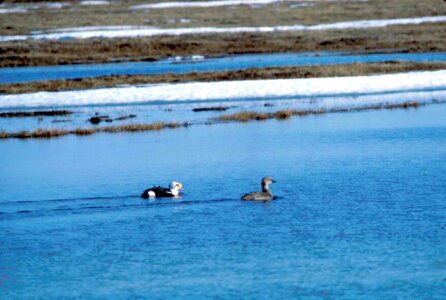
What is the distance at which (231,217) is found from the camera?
16688 mm

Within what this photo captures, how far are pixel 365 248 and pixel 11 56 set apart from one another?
42.9 metres

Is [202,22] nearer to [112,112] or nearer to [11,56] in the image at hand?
[11,56]

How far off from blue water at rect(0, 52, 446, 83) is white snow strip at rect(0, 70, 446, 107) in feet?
20.8

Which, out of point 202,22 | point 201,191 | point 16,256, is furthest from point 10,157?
point 202,22

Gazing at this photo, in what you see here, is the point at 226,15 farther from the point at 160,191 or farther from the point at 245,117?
the point at 160,191

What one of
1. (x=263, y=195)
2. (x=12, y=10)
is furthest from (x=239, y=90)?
(x=12, y=10)

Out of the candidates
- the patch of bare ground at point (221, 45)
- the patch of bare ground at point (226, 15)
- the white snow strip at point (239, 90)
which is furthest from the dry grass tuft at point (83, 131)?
the patch of bare ground at point (226, 15)

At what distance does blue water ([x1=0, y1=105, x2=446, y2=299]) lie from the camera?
13.1 meters

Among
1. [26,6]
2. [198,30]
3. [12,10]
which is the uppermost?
[26,6]

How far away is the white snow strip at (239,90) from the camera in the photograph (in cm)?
3581

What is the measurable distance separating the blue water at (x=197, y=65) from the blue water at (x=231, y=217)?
1856 centimetres

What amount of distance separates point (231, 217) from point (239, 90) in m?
20.0

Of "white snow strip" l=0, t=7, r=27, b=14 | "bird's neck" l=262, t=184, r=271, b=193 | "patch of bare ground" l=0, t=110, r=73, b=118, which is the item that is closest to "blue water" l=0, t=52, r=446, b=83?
"patch of bare ground" l=0, t=110, r=73, b=118

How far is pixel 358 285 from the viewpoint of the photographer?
1259 centimetres
